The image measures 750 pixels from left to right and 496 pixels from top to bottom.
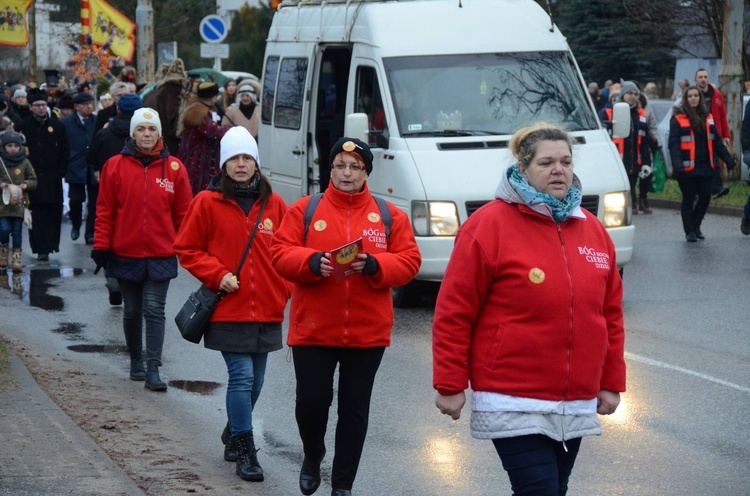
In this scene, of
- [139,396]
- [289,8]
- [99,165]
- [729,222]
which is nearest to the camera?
[139,396]

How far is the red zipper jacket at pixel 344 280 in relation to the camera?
5.95 meters

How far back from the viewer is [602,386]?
475cm

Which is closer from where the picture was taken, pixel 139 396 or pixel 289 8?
pixel 139 396

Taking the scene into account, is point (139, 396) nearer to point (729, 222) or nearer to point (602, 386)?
point (602, 386)

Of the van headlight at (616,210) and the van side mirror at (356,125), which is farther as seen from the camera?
the van headlight at (616,210)

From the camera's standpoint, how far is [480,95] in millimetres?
12305

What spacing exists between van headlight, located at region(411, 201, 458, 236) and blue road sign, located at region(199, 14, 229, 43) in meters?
15.6

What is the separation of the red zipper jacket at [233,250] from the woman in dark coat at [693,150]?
1035cm

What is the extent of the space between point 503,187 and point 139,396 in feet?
15.2

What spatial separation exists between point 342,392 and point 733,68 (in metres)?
18.6

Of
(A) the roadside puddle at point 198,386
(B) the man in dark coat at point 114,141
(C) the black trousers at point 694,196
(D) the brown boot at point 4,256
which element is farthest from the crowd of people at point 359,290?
(C) the black trousers at point 694,196

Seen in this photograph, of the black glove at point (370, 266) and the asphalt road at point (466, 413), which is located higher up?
the black glove at point (370, 266)

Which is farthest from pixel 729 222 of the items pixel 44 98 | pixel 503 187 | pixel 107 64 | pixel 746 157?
pixel 107 64

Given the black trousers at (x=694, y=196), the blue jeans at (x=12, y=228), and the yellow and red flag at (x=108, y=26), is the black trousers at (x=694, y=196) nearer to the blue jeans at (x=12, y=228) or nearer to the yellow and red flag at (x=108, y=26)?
the blue jeans at (x=12, y=228)
